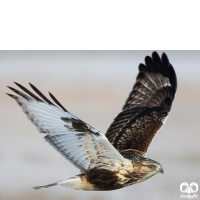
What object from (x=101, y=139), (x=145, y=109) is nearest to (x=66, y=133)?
(x=101, y=139)

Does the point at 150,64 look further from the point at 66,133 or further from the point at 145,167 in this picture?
the point at 66,133

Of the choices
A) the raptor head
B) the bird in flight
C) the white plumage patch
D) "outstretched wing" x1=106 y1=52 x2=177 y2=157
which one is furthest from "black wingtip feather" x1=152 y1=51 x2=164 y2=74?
the white plumage patch

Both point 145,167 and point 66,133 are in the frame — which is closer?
point 66,133

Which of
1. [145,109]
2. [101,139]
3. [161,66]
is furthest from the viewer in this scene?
[161,66]

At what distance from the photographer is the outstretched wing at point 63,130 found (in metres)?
2.73

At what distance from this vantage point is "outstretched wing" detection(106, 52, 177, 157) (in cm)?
323

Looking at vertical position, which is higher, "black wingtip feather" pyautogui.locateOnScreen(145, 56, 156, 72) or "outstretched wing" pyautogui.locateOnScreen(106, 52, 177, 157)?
"black wingtip feather" pyautogui.locateOnScreen(145, 56, 156, 72)

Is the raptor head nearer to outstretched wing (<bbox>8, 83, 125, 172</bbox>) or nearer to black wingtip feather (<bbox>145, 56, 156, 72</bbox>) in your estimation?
outstretched wing (<bbox>8, 83, 125, 172</bbox>)

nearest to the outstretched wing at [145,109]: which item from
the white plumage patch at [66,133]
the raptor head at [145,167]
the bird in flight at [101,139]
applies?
the bird in flight at [101,139]

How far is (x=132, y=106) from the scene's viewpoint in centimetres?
348

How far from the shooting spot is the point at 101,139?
8.94 ft

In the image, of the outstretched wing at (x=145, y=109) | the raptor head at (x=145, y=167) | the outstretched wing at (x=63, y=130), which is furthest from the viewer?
the outstretched wing at (x=145, y=109)

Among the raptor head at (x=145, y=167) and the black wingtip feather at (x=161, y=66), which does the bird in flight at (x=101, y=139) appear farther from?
the black wingtip feather at (x=161, y=66)

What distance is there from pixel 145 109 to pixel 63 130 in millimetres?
812
